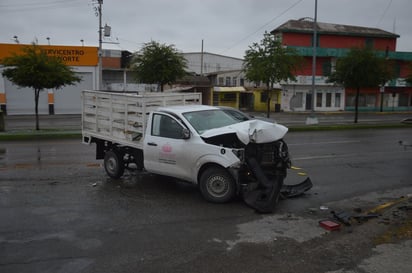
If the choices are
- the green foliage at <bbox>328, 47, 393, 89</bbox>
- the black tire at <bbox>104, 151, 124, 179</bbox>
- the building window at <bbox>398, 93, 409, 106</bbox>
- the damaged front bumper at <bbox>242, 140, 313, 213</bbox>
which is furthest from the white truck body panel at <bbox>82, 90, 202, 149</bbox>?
the building window at <bbox>398, 93, 409, 106</bbox>

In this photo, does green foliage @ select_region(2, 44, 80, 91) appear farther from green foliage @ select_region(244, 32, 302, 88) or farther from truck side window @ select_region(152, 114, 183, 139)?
truck side window @ select_region(152, 114, 183, 139)

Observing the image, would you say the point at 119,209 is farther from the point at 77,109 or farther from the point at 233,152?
the point at 77,109

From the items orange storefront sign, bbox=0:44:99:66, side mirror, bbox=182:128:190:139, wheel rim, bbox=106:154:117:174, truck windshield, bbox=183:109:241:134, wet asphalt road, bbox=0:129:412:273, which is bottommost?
wet asphalt road, bbox=0:129:412:273


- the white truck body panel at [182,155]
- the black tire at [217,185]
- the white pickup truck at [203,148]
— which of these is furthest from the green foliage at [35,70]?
the black tire at [217,185]

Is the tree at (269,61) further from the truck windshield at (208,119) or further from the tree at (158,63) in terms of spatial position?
the truck windshield at (208,119)

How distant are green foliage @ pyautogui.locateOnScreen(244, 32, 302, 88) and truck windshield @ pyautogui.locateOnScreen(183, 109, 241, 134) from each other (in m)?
13.9

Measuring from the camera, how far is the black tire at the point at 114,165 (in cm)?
936

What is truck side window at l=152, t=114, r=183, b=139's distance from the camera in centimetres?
785

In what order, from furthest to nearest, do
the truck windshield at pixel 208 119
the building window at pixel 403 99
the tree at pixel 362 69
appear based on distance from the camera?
the building window at pixel 403 99 → the tree at pixel 362 69 → the truck windshield at pixel 208 119

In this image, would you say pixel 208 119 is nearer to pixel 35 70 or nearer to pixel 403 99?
pixel 35 70

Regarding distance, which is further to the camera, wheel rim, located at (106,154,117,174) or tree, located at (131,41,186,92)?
tree, located at (131,41,186,92)

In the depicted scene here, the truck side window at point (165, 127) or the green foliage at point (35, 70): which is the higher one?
A: the green foliage at point (35, 70)

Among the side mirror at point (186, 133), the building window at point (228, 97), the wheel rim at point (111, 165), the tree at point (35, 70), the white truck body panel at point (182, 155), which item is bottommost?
the wheel rim at point (111, 165)

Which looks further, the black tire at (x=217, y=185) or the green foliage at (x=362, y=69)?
the green foliage at (x=362, y=69)
